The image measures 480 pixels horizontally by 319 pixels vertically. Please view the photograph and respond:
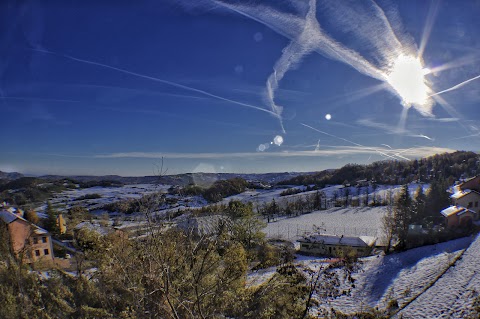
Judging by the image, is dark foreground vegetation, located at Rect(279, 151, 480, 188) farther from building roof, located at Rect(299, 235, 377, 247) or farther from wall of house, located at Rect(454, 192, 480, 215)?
building roof, located at Rect(299, 235, 377, 247)

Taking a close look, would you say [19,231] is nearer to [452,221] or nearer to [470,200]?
[452,221]

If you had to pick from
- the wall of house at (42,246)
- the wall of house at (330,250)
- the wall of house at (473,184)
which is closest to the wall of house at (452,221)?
the wall of house at (330,250)

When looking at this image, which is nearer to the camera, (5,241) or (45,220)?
(5,241)

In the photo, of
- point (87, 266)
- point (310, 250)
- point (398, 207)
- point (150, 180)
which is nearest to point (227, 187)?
point (310, 250)

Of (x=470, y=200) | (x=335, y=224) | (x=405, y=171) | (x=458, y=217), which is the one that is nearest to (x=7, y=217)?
(x=458, y=217)

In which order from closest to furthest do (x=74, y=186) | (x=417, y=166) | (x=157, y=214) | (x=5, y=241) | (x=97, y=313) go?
(x=157, y=214)
(x=97, y=313)
(x=5, y=241)
(x=74, y=186)
(x=417, y=166)

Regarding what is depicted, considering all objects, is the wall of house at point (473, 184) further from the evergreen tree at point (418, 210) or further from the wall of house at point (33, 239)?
the wall of house at point (33, 239)

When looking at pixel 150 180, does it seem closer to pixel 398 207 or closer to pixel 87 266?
pixel 87 266

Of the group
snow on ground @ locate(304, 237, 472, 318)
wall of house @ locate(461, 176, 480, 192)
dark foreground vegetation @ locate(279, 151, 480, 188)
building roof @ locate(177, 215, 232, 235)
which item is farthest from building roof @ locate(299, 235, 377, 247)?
dark foreground vegetation @ locate(279, 151, 480, 188)
